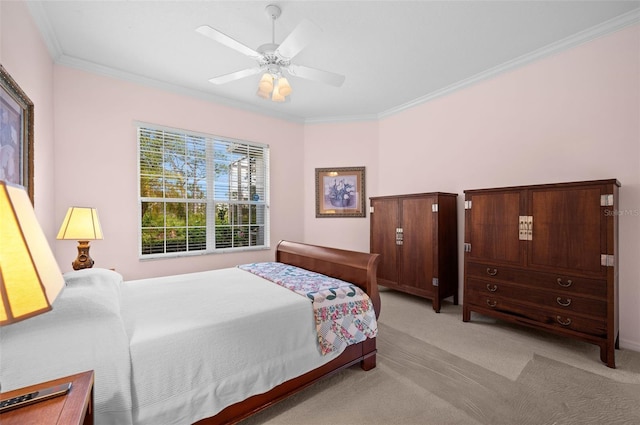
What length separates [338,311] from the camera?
6.76 ft

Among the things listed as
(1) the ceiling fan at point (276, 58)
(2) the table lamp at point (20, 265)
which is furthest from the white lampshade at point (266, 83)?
(2) the table lamp at point (20, 265)

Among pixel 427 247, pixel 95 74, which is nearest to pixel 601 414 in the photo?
pixel 427 247

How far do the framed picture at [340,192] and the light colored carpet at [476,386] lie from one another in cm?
246

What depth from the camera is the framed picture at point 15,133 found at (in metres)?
1.75

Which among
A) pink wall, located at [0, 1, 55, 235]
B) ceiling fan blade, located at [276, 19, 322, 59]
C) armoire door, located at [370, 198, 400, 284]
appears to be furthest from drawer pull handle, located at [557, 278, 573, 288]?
pink wall, located at [0, 1, 55, 235]

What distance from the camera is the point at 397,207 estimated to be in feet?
13.2

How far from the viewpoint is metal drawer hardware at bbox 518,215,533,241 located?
2762 millimetres

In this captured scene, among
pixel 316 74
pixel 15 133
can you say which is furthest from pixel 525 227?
pixel 15 133

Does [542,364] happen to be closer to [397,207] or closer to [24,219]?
[397,207]

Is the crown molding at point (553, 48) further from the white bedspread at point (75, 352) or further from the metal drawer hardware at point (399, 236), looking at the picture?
the white bedspread at point (75, 352)

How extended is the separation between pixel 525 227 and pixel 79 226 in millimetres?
4146

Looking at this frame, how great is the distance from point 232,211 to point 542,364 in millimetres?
3973

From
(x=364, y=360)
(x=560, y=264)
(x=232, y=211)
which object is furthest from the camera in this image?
(x=232, y=211)

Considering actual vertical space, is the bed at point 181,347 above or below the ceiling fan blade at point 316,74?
below
